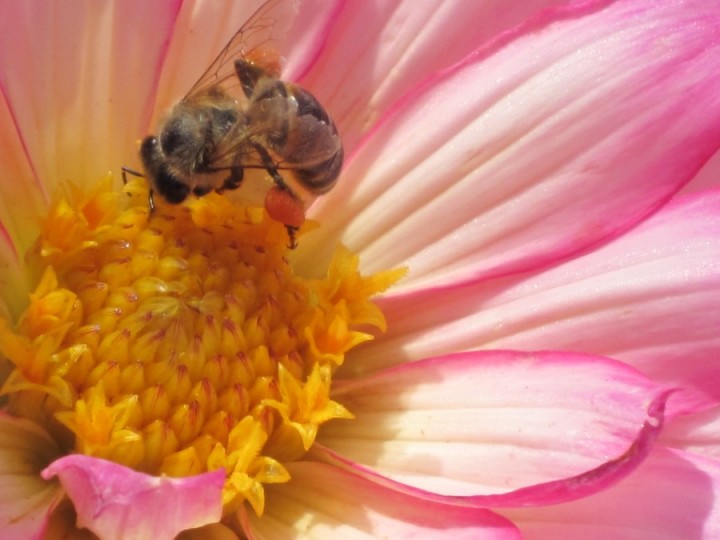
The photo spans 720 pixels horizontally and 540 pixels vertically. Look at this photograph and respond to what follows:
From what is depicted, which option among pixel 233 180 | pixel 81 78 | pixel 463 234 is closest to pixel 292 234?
pixel 233 180

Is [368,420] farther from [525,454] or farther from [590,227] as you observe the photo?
[590,227]

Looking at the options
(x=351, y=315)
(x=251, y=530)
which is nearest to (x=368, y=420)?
(x=351, y=315)

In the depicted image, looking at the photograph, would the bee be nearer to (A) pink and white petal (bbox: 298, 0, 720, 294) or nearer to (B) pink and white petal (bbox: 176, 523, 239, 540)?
(A) pink and white petal (bbox: 298, 0, 720, 294)

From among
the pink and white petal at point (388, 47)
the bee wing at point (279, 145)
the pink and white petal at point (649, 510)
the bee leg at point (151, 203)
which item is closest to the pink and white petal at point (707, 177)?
the pink and white petal at point (388, 47)

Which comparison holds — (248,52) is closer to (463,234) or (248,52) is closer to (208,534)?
(463,234)

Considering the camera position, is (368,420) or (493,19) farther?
(493,19)

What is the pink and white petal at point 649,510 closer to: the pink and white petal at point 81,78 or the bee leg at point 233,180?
the bee leg at point 233,180

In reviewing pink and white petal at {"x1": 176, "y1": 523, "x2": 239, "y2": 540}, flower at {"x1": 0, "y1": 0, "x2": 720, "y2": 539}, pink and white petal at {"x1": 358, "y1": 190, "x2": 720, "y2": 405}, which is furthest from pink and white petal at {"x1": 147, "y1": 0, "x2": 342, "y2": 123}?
pink and white petal at {"x1": 176, "y1": 523, "x2": 239, "y2": 540}
